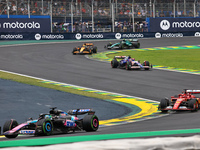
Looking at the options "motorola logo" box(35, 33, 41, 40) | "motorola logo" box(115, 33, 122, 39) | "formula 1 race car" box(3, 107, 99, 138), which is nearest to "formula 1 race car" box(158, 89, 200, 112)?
"formula 1 race car" box(3, 107, 99, 138)

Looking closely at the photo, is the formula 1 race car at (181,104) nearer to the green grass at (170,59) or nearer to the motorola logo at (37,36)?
the green grass at (170,59)

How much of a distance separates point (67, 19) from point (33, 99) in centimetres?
3890

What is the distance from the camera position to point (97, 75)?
27.8 meters

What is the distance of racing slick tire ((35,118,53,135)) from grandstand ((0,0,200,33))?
142 ft

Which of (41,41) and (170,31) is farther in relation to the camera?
(170,31)

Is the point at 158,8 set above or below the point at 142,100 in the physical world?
above

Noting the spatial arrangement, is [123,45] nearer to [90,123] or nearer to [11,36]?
[11,36]

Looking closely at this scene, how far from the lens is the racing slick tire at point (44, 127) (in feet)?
33.5

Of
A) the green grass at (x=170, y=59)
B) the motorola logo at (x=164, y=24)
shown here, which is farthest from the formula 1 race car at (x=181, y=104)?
the motorola logo at (x=164, y=24)

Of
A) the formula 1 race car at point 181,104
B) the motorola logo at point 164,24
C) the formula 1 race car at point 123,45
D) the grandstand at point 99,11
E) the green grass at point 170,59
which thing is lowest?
the green grass at point 170,59

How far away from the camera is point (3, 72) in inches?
1158

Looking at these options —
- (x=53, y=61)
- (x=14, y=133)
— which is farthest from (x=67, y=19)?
(x=14, y=133)

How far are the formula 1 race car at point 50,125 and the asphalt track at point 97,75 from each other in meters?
1.71

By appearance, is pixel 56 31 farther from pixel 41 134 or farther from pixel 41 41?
pixel 41 134
